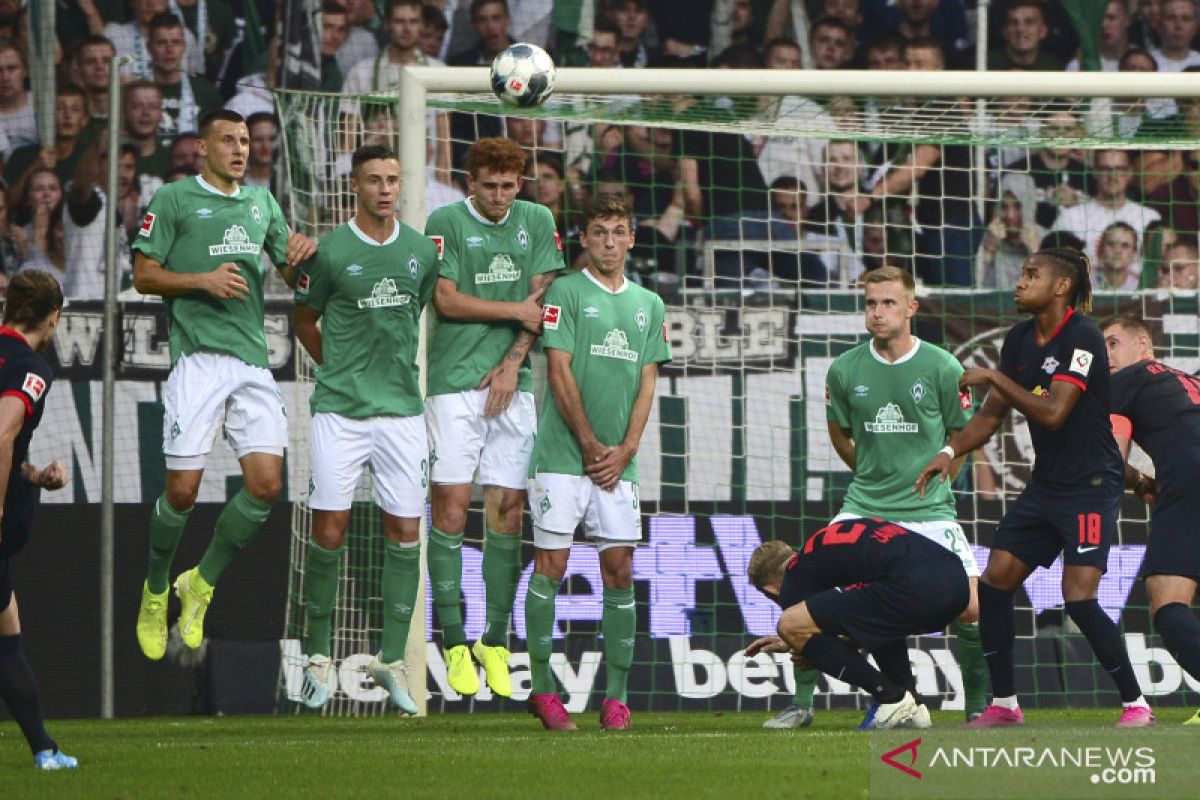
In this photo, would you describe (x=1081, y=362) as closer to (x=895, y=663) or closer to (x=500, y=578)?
(x=895, y=663)

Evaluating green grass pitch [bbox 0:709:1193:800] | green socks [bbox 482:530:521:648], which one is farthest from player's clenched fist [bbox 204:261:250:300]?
green grass pitch [bbox 0:709:1193:800]

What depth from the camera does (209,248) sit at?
8266 millimetres

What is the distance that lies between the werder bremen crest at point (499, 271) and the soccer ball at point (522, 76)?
0.78 m

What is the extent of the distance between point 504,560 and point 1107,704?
4097mm

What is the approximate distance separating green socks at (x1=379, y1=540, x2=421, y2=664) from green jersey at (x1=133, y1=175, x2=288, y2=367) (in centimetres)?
111

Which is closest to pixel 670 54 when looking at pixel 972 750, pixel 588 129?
pixel 588 129

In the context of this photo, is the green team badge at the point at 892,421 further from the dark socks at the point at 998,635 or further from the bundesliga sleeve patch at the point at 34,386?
the bundesliga sleeve patch at the point at 34,386

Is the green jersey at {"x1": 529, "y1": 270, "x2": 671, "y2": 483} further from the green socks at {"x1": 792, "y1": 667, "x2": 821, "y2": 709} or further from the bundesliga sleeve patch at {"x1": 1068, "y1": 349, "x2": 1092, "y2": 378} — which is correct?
the bundesliga sleeve patch at {"x1": 1068, "y1": 349, "x2": 1092, "y2": 378}

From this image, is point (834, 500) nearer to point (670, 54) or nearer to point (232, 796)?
point (670, 54)

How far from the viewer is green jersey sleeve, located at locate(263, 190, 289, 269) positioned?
8.47 metres

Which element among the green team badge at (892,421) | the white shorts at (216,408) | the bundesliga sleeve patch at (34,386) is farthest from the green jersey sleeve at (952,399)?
the bundesliga sleeve patch at (34,386)

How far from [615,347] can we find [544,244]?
0.82 metres

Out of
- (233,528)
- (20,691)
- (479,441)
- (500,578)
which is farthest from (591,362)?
(20,691)

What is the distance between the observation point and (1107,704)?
10.6 metres
